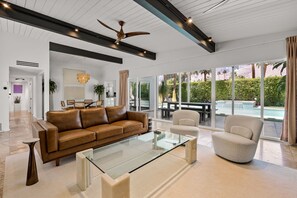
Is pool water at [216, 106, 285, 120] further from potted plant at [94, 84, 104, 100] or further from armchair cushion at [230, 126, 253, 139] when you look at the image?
potted plant at [94, 84, 104, 100]

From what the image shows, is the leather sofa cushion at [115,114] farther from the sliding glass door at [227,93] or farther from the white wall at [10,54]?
the white wall at [10,54]

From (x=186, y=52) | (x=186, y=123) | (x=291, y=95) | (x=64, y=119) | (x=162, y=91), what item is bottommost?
(x=186, y=123)

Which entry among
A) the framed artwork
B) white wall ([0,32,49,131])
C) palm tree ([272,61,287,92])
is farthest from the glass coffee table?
the framed artwork

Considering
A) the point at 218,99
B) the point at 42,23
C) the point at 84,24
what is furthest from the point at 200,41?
the point at 42,23

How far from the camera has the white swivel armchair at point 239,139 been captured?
2.58 meters

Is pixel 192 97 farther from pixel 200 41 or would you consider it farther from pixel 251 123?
pixel 251 123

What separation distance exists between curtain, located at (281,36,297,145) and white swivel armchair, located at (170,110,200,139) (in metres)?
2.37

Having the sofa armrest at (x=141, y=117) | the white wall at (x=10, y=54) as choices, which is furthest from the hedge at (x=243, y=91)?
the white wall at (x=10, y=54)

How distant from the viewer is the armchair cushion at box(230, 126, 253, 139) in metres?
2.77

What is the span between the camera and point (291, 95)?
379cm

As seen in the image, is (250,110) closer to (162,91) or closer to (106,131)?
(162,91)

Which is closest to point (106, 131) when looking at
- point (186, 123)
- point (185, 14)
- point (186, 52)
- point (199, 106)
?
point (186, 123)

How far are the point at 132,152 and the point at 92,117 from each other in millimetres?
1631

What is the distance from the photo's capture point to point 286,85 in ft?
12.7
